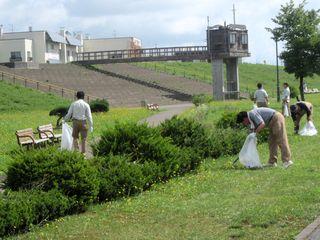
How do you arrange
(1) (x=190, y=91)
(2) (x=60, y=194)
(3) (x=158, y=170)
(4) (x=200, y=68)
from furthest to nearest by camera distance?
1. (4) (x=200, y=68)
2. (1) (x=190, y=91)
3. (3) (x=158, y=170)
4. (2) (x=60, y=194)

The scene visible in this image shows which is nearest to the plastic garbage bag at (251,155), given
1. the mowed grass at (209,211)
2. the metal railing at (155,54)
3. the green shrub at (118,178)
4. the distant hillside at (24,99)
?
the mowed grass at (209,211)

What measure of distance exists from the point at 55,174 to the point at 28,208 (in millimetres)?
1268

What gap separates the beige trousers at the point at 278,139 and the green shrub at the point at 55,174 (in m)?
5.31

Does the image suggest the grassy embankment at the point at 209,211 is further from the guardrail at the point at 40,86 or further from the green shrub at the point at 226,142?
the guardrail at the point at 40,86

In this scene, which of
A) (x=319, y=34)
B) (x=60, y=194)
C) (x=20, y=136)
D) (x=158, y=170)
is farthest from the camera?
(x=319, y=34)

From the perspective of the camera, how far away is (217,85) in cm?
6284

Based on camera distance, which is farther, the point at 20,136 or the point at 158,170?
the point at 20,136

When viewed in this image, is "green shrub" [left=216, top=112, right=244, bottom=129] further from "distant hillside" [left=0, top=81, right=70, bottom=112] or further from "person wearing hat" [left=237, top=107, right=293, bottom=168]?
"distant hillside" [left=0, top=81, right=70, bottom=112]

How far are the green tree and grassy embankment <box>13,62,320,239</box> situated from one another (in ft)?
92.6

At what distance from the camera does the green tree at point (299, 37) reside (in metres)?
39.3

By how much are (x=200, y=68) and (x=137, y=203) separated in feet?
296

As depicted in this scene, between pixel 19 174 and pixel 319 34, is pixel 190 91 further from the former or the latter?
pixel 19 174

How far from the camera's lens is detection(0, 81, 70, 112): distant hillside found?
157 ft

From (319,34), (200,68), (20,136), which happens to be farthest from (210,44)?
(20,136)
